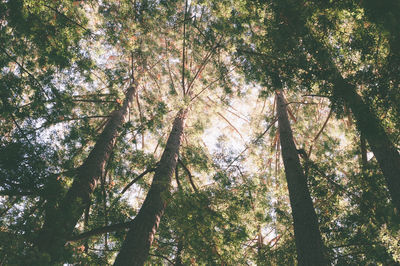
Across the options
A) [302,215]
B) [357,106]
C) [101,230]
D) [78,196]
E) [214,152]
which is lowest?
[101,230]

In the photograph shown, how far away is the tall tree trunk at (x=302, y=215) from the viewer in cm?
418

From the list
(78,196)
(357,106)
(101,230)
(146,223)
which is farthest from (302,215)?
(78,196)

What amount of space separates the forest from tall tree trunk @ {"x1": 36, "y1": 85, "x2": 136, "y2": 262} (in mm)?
35

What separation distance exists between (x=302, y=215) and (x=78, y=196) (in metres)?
4.84

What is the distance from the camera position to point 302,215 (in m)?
4.80

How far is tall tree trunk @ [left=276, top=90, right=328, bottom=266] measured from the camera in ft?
13.7

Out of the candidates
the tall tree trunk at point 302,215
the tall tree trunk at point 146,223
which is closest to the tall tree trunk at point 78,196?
the tall tree trunk at point 146,223

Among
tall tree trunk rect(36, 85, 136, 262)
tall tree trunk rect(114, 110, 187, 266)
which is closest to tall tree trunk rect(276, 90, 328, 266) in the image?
tall tree trunk rect(114, 110, 187, 266)

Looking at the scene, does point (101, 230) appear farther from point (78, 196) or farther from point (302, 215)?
point (302, 215)

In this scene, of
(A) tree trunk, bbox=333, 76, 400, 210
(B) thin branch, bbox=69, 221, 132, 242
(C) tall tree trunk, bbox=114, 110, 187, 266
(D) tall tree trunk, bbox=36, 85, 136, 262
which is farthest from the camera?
(B) thin branch, bbox=69, 221, 132, 242

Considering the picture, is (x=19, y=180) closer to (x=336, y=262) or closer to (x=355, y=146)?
(x=336, y=262)

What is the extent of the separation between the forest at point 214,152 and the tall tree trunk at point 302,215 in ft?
0.09

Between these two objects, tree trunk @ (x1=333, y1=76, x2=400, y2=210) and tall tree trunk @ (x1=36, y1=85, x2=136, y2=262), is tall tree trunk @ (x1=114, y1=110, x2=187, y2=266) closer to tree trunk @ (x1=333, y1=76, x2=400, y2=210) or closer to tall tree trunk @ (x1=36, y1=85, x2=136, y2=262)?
tall tree trunk @ (x1=36, y1=85, x2=136, y2=262)

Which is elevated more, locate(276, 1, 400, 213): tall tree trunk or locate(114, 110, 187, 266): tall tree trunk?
locate(276, 1, 400, 213): tall tree trunk
